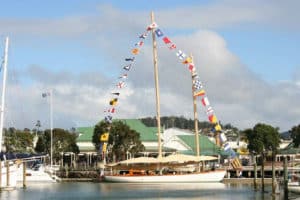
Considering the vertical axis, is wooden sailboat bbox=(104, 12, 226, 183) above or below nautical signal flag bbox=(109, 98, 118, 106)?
below

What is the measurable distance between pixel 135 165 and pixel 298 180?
52702 mm

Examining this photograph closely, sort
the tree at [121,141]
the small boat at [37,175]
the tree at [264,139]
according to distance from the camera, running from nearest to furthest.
A: the small boat at [37,175] → the tree at [121,141] → the tree at [264,139]

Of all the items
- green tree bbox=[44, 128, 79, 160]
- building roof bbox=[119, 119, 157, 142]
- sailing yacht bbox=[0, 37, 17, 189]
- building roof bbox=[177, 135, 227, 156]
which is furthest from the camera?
building roof bbox=[119, 119, 157, 142]

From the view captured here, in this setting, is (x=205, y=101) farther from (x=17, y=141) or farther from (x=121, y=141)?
(x=17, y=141)

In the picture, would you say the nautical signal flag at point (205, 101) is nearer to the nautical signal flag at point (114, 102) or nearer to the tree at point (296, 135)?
the nautical signal flag at point (114, 102)

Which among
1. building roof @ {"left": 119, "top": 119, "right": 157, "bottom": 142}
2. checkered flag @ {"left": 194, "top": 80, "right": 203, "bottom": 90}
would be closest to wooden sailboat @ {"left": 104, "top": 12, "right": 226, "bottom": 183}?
checkered flag @ {"left": 194, "top": 80, "right": 203, "bottom": 90}

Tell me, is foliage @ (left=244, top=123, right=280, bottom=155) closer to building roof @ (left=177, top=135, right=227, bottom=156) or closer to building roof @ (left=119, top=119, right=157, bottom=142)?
building roof @ (left=177, top=135, right=227, bottom=156)

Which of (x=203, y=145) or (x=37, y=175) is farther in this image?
(x=203, y=145)

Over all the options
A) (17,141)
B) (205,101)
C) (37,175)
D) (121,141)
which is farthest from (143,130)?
(205,101)

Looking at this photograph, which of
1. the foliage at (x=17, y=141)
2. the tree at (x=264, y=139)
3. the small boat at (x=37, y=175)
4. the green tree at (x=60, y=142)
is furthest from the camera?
the green tree at (x=60, y=142)

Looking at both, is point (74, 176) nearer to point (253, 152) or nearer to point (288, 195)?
point (253, 152)

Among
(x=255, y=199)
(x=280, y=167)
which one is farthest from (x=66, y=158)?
(x=255, y=199)

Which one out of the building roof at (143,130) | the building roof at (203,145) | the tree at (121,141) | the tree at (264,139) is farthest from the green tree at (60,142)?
the tree at (264,139)

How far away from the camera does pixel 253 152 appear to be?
15938 centimetres
